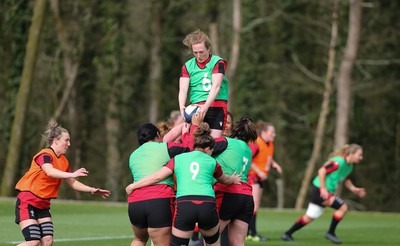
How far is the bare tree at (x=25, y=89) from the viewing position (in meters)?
33.1

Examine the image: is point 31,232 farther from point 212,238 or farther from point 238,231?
point 238,231

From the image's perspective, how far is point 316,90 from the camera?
4284cm

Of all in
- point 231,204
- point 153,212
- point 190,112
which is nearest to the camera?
point 153,212

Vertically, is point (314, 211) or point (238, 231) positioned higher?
point (238, 231)

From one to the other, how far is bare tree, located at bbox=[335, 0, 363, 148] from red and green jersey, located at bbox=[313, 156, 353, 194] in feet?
52.0

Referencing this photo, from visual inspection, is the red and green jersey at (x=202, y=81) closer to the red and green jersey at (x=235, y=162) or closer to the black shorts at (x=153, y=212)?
the red and green jersey at (x=235, y=162)

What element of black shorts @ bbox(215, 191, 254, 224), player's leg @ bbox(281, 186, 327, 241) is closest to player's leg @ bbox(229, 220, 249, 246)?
black shorts @ bbox(215, 191, 254, 224)

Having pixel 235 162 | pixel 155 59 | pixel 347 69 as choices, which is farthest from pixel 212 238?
pixel 155 59

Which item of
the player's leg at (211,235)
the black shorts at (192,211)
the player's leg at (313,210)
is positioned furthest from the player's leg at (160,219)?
the player's leg at (313,210)

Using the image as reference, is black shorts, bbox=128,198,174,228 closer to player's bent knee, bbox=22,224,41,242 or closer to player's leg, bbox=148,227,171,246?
player's leg, bbox=148,227,171,246

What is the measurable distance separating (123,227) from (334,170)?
430 centimetres

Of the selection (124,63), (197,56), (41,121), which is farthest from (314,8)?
(197,56)

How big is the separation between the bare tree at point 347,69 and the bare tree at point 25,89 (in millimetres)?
9986

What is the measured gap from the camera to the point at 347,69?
35531 millimetres
